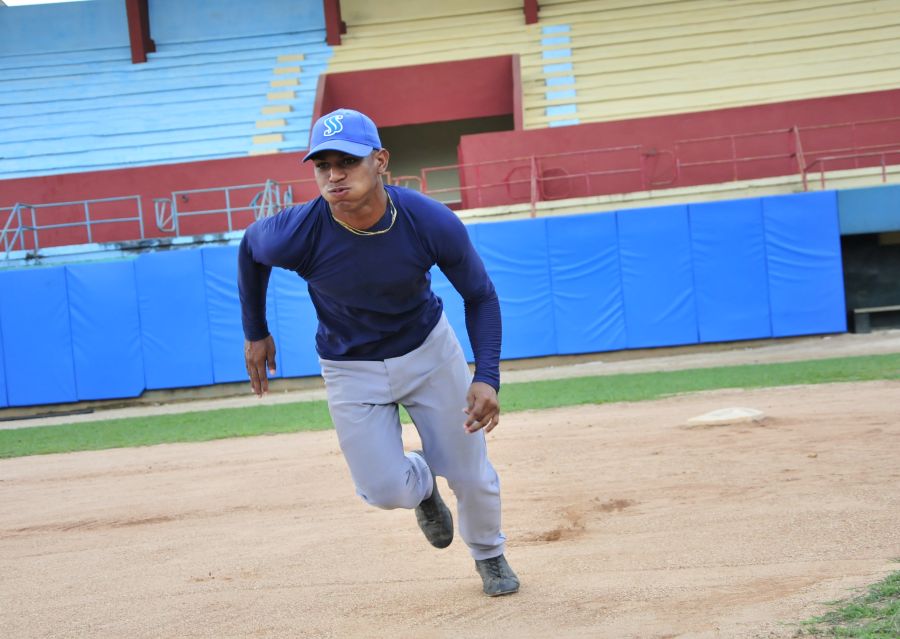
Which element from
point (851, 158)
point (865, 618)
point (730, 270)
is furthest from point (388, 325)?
point (851, 158)

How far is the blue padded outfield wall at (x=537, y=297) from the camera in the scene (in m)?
20.0

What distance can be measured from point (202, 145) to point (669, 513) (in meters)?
21.5

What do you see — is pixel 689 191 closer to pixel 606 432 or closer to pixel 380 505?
pixel 606 432

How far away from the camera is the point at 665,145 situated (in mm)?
22234

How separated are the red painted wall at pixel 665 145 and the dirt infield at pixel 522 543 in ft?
41.5

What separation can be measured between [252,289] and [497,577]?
1.81 meters

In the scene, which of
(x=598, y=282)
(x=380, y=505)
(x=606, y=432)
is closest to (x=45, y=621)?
(x=380, y=505)

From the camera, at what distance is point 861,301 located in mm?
21375

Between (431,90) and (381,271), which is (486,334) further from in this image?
(431,90)

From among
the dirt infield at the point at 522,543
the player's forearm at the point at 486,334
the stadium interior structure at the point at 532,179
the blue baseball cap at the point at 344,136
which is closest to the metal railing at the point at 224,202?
the stadium interior structure at the point at 532,179

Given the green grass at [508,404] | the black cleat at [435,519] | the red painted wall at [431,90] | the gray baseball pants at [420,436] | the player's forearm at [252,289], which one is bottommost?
the green grass at [508,404]

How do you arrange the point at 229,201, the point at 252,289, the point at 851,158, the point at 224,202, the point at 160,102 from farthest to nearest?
1. the point at 160,102
2. the point at 224,202
3. the point at 229,201
4. the point at 851,158
5. the point at 252,289

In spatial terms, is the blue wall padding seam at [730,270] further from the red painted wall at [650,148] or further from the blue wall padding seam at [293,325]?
the blue wall padding seam at [293,325]

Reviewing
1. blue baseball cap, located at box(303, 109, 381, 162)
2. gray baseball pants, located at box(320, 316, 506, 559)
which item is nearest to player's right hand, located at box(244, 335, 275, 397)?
gray baseball pants, located at box(320, 316, 506, 559)
